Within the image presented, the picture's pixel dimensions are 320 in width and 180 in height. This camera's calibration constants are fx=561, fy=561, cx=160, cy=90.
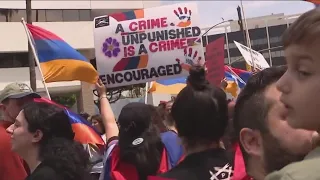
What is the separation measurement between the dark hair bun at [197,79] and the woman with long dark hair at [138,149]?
27.2 inches

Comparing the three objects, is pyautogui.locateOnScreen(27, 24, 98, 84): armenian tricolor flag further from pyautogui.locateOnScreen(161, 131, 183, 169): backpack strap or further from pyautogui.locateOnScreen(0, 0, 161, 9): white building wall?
pyautogui.locateOnScreen(0, 0, 161, 9): white building wall

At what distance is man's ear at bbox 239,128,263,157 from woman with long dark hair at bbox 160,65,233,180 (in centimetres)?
54

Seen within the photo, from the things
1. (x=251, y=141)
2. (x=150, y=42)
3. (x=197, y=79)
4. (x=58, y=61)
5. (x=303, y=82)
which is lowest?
(x=251, y=141)

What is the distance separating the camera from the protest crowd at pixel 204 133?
1224mm

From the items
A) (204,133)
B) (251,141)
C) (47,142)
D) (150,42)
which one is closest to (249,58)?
(150,42)

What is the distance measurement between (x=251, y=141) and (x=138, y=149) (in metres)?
1.38

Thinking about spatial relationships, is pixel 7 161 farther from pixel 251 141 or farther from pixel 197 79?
pixel 251 141

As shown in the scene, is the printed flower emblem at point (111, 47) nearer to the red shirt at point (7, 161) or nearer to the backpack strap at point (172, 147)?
the red shirt at point (7, 161)

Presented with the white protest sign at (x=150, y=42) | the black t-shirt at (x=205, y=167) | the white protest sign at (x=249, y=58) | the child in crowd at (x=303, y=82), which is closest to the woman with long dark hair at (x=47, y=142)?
the black t-shirt at (x=205, y=167)

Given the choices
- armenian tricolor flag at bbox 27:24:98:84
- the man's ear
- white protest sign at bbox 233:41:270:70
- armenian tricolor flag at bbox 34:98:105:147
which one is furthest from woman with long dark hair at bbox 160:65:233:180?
white protest sign at bbox 233:41:270:70

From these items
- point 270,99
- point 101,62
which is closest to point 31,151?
point 270,99

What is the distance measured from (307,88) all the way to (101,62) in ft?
15.8

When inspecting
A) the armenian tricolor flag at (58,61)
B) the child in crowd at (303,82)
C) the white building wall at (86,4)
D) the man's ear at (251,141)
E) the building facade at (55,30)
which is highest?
the white building wall at (86,4)

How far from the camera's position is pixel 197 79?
258 centimetres
